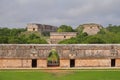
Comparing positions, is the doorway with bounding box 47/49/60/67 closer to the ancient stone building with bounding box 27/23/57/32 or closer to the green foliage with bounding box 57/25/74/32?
the ancient stone building with bounding box 27/23/57/32

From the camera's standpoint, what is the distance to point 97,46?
34.4 m

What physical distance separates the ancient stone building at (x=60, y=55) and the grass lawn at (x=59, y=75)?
8.40 feet

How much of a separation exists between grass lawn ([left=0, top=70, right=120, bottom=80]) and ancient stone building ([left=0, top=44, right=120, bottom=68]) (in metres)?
2.56

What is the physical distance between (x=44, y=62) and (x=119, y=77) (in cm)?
895

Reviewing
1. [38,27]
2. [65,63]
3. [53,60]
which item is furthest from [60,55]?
[38,27]

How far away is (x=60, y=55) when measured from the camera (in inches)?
1325

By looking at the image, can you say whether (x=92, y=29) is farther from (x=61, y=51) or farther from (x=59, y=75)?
(x=59, y=75)

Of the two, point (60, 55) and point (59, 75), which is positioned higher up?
point (60, 55)

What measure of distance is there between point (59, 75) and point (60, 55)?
4584 mm

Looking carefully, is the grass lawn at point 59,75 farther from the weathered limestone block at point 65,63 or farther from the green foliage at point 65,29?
the green foliage at point 65,29

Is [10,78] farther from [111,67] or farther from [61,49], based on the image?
[111,67]

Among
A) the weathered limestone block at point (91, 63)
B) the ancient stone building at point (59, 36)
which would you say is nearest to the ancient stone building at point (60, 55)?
the weathered limestone block at point (91, 63)

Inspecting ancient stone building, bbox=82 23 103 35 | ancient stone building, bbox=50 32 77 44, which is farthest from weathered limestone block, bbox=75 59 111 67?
ancient stone building, bbox=82 23 103 35

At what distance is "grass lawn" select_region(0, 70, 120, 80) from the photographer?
28.0 m
